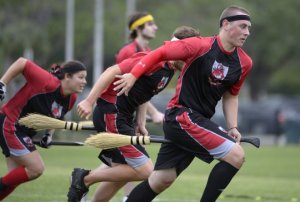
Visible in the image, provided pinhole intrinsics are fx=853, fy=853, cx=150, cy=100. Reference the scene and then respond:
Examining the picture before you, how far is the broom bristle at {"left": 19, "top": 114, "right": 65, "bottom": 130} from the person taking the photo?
9.49 metres

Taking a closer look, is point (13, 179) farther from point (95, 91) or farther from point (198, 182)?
point (198, 182)

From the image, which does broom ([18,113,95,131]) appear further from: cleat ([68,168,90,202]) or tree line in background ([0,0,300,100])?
tree line in background ([0,0,300,100])

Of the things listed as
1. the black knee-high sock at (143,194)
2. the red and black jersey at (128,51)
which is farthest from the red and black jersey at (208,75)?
the red and black jersey at (128,51)

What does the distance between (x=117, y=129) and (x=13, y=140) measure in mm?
1389

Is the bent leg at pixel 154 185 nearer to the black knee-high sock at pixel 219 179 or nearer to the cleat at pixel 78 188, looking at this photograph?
the black knee-high sock at pixel 219 179

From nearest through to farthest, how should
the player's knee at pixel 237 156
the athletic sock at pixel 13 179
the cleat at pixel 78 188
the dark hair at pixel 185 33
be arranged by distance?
the player's knee at pixel 237 156
the dark hair at pixel 185 33
the cleat at pixel 78 188
the athletic sock at pixel 13 179

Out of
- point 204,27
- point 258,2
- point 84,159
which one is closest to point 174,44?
point 84,159

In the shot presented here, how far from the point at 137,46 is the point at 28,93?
8.18 feet

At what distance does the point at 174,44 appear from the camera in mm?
8578

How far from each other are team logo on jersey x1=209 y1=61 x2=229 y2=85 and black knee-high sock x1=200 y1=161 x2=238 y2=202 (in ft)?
2.84

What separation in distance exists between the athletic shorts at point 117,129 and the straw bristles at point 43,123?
629 mm

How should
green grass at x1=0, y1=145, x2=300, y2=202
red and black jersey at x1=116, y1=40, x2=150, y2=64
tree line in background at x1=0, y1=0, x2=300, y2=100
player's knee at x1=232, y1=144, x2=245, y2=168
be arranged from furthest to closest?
tree line in background at x1=0, y1=0, x2=300, y2=100, green grass at x1=0, y1=145, x2=300, y2=202, red and black jersey at x1=116, y1=40, x2=150, y2=64, player's knee at x1=232, y1=144, x2=245, y2=168

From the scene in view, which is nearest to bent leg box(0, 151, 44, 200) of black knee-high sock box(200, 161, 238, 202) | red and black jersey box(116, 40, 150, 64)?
red and black jersey box(116, 40, 150, 64)

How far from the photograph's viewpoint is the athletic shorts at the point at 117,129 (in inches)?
380
